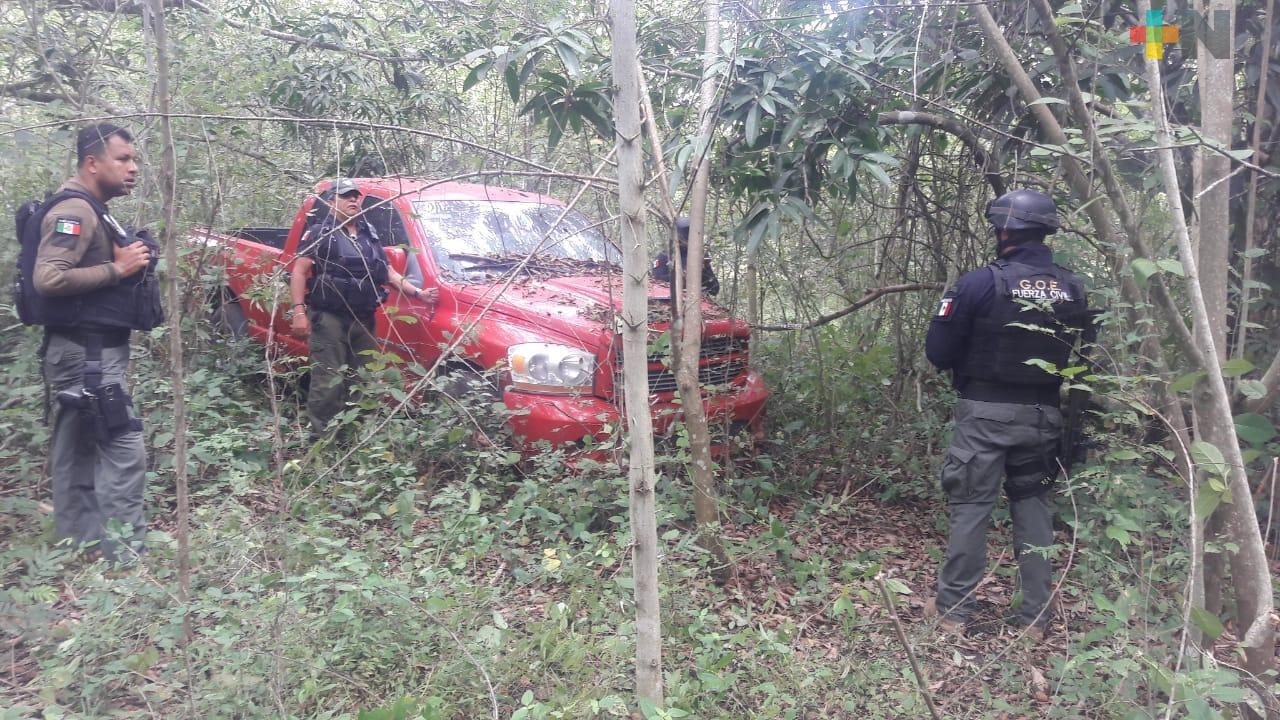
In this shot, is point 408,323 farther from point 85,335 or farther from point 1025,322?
point 1025,322

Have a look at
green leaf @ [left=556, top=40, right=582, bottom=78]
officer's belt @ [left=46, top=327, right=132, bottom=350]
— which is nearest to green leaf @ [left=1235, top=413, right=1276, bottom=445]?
green leaf @ [left=556, top=40, right=582, bottom=78]

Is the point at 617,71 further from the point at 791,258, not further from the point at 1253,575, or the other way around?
the point at 791,258

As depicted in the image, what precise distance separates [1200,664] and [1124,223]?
1428mm

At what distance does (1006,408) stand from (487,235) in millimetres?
3334

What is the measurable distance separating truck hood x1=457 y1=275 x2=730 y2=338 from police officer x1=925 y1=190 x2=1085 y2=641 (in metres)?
1.57

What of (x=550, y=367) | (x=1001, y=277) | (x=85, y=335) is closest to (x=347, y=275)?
(x=550, y=367)

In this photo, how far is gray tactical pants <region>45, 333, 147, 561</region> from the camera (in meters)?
3.64

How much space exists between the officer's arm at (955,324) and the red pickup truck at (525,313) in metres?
1.26

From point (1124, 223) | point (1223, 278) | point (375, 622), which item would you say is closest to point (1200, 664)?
point (1223, 278)

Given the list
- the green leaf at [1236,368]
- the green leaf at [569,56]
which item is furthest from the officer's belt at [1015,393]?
the green leaf at [569,56]

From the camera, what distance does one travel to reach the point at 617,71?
2295 millimetres

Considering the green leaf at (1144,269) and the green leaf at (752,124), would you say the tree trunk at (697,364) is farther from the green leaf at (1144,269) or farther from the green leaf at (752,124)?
the green leaf at (1144,269)

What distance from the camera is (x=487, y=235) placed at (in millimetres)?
5426

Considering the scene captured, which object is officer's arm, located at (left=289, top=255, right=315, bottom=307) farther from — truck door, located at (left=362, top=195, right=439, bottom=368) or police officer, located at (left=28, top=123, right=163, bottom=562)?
police officer, located at (left=28, top=123, right=163, bottom=562)
